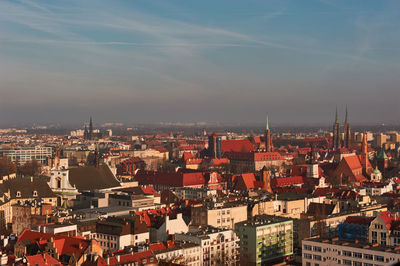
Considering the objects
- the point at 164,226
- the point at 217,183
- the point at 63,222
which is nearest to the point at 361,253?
the point at 164,226

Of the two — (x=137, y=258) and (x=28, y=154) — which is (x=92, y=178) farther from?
(x=28, y=154)

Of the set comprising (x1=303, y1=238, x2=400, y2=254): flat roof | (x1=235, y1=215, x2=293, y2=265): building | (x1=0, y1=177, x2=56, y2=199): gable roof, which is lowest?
(x1=235, y1=215, x2=293, y2=265): building

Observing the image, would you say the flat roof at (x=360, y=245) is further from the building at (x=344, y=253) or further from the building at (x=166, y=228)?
the building at (x=166, y=228)

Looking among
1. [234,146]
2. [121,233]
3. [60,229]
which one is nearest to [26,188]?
[60,229]

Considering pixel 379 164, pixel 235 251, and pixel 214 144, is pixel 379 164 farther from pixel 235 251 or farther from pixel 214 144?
pixel 235 251

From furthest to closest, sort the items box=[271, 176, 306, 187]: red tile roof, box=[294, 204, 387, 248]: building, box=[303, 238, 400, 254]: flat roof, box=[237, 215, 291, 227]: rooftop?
box=[271, 176, 306, 187]: red tile roof, box=[294, 204, 387, 248]: building, box=[237, 215, 291, 227]: rooftop, box=[303, 238, 400, 254]: flat roof

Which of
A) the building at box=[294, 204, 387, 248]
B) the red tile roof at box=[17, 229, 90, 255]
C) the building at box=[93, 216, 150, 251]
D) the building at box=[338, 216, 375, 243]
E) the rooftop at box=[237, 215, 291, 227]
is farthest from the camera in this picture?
the building at box=[294, 204, 387, 248]

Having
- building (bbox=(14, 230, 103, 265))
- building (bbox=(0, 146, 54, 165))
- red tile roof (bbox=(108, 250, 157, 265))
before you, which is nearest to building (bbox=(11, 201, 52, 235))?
building (bbox=(14, 230, 103, 265))

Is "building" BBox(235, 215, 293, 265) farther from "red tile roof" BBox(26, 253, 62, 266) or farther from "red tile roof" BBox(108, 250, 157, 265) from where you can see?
"red tile roof" BBox(26, 253, 62, 266)
